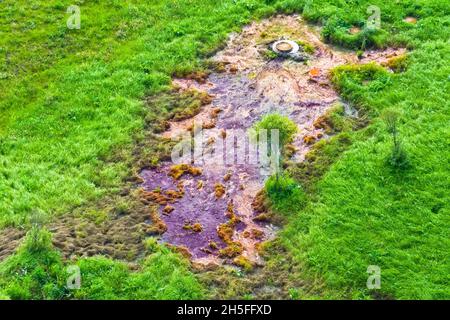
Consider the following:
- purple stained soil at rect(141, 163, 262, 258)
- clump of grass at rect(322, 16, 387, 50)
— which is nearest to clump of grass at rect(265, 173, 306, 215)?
purple stained soil at rect(141, 163, 262, 258)

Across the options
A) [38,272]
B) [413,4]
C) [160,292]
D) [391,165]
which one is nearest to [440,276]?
[391,165]

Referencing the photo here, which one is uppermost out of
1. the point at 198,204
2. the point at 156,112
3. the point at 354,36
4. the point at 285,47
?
the point at 354,36

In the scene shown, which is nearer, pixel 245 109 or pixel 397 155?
pixel 397 155

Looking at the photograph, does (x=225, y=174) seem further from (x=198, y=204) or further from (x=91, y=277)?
(x=91, y=277)

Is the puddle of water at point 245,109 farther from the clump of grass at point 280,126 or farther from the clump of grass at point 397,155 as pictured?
the clump of grass at point 397,155


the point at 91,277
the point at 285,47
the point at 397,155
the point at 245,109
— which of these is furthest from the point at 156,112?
the point at 397,155

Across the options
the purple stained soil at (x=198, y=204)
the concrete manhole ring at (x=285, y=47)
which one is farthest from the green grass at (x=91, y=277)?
the concrete manhole ring at (x=285, y=47)
